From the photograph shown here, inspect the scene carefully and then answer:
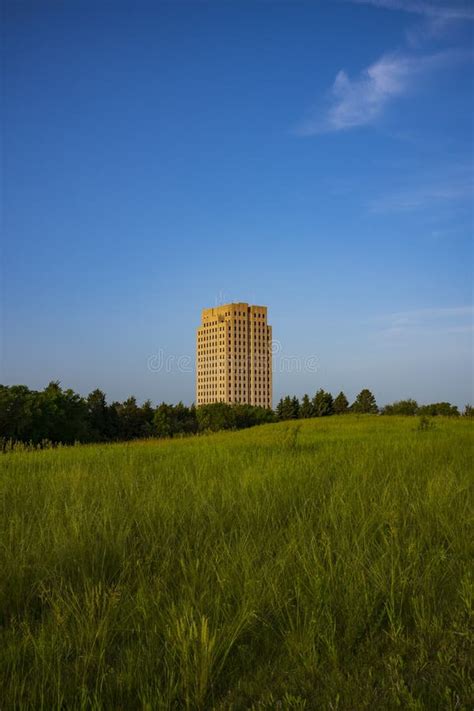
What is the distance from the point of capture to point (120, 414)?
268ft

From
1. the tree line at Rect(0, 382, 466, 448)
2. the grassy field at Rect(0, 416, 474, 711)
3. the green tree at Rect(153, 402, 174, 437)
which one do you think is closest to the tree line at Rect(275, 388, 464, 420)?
the tree line at Rect(0, 382, 466, 448)

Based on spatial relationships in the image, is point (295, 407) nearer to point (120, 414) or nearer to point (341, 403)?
point (341, 403)

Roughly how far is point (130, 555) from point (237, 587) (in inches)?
43.0

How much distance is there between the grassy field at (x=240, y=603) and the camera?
2363mm

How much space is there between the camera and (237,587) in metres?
3.23

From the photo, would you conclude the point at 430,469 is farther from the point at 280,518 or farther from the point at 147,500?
the point at 147,500

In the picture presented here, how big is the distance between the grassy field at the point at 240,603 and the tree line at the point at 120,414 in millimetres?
9214

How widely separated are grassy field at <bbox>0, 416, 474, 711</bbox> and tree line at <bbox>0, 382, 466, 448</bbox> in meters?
9.21

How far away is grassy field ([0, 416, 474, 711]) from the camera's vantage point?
7.75 ft

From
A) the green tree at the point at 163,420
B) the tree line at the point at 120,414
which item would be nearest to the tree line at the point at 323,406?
the tree line at the point at 120,414

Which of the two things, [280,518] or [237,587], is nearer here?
[237,587]

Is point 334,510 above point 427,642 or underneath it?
above

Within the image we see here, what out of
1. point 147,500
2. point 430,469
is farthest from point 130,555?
point 430,469

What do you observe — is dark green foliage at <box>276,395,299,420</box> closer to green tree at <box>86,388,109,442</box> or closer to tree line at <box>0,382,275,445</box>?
tree line at <box>0,382,275,445</box>
